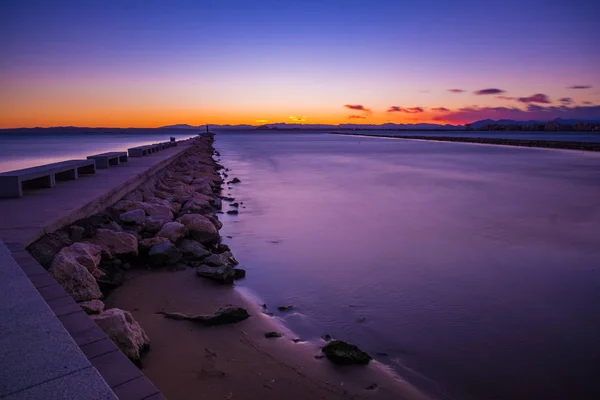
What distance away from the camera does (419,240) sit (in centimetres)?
799

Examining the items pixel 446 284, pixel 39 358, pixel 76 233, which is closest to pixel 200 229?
pixel 76 233

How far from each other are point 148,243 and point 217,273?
1.33 metres

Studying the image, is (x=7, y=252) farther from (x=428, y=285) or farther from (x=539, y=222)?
(x=539, y=222)

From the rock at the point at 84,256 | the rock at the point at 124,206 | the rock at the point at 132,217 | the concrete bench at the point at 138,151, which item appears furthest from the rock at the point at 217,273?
the concrete bench at the point at 138,151

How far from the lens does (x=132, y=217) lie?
273 inches

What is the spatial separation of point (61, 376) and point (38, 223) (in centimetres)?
372

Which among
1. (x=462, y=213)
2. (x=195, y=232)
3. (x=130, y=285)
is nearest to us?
(x=130, y=285)

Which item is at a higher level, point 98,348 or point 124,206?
point 98,348

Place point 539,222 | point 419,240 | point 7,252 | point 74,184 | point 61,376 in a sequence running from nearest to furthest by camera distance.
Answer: point 61,376, point 7,252, point 419,240, point 74,184, point 539,222

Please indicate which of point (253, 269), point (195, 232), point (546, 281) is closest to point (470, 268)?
point (546, 281)

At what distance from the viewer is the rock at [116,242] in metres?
5.57

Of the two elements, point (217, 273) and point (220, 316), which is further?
point (217, 273)

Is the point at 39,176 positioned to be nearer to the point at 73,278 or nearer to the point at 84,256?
the point at 84,256

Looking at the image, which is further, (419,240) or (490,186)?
(490,186)
